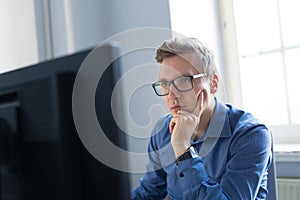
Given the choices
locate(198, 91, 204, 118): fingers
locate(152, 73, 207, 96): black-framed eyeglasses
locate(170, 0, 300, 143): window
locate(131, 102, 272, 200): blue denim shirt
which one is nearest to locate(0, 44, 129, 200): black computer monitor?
locate(131, 102, 272, 200): blue denim shirt

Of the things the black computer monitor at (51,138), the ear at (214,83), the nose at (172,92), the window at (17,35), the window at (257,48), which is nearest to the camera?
the black computer monitor at (51,138)

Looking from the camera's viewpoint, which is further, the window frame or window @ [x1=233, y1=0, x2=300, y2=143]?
the window frame

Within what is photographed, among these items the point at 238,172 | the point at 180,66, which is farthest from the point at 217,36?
the point at 238,172

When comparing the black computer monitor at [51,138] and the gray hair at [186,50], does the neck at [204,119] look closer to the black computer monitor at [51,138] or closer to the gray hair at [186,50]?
the gray hair at [186,50]

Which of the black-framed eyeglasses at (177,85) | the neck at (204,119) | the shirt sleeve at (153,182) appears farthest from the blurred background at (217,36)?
the black-framed eyeglasses at (177,85)

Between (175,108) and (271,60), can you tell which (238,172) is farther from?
(271,60)

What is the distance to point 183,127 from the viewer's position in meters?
1.19

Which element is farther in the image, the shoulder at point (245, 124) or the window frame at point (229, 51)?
the window frame at point (229, 51)

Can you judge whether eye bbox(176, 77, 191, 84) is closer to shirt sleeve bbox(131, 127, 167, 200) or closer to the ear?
the ear

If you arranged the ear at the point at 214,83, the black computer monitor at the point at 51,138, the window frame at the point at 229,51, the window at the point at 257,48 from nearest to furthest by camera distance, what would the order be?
the black computer monitor at the point at 51,138
the ear at the point at 214,83
the window at the point at 257,48
the window frame at the point at 229,51

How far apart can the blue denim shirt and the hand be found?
Result: 67 mm

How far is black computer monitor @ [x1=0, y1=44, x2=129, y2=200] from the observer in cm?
44

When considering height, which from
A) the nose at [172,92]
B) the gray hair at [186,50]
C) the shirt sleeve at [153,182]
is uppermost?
the gray hair at [186,50]

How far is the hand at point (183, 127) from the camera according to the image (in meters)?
1.17
